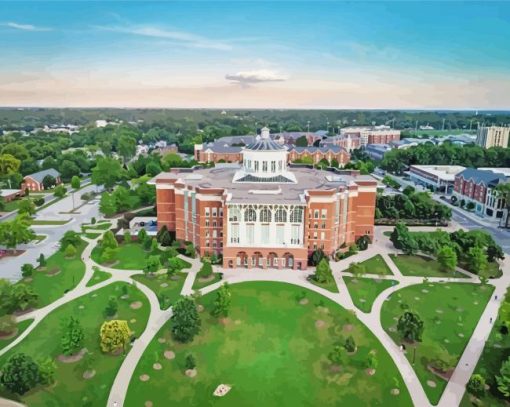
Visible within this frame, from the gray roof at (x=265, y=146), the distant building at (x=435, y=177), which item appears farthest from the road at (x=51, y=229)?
the distant building at (x=435, y=177)

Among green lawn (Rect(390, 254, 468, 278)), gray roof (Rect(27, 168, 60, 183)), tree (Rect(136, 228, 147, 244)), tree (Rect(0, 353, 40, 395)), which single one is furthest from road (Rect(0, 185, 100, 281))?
green lawn (Rect(390, 254, 468, 278))

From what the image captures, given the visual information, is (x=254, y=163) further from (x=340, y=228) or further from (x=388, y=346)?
(x=388, y=346)

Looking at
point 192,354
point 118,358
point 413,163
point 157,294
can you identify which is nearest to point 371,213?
point 157,294

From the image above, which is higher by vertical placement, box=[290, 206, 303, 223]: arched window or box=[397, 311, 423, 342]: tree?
box=[290, 206, 303, 223]: arched window

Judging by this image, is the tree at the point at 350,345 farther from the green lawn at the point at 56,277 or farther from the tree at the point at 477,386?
the green lawn at the point at 56,277

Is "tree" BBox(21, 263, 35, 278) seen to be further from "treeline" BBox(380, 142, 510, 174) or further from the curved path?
"treeline" BBox(380, 142, 510, 174)

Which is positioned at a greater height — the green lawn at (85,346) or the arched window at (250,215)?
the arched window at (250,215)

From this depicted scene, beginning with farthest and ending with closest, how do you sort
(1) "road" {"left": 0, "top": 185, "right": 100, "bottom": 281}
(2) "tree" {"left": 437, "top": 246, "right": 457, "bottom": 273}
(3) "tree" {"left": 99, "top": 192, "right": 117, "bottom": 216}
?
(3) "tree" {"left": 99, "top": 192, "right": 117, "bottom": 216} → (1) "road" {"left": 0, "top": 185, "right": 100, "bottom": 281} → (2) "tree" {"left": 437, "top": 246, "right": 457, "bottom": 273}
